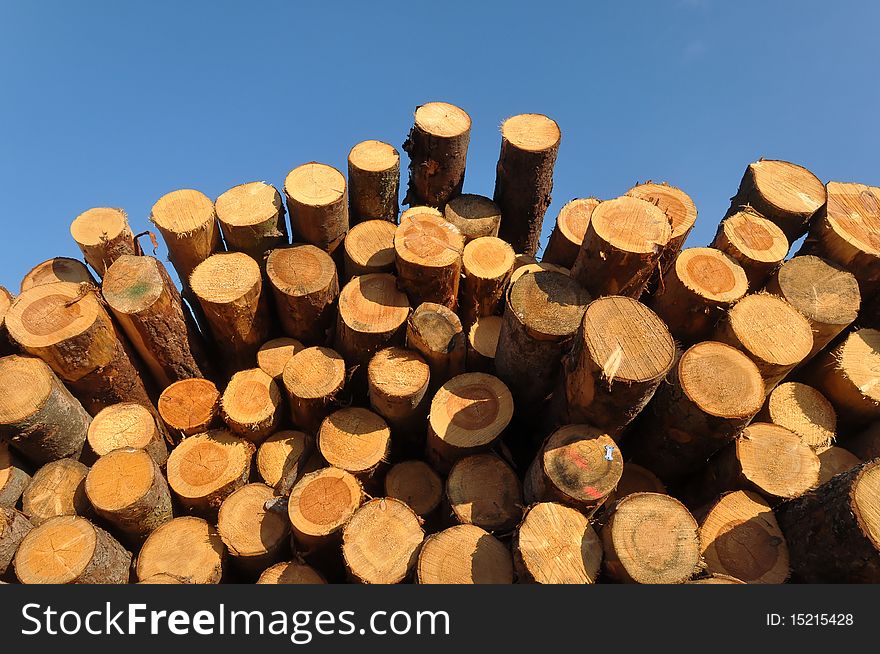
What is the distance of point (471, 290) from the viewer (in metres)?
5.32

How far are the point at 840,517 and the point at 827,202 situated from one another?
3169 millimetres

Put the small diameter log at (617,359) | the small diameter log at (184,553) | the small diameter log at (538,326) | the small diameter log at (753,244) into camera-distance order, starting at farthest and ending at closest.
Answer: the small diameter log at (753,244) < the small diameter log at (538,326) < the small diameter log at (184,553) < the small diameter log at (617,359)

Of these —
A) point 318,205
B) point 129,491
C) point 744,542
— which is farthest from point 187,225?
point 744,542

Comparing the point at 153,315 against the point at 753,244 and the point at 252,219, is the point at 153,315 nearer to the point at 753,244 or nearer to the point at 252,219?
the point at 252,219

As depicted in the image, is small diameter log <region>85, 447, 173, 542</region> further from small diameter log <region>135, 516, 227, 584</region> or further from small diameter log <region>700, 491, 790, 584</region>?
small diameter log <region>700, 491, 790, 584</region>

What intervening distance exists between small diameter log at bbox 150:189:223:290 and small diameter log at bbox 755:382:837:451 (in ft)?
16.9

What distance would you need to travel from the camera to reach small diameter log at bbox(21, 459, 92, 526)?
15.3 ft

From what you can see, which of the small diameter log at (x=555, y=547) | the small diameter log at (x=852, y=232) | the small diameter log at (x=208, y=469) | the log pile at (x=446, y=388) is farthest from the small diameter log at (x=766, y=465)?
the small diameter log at (x=208, y=469)

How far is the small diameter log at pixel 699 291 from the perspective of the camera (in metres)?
4.63

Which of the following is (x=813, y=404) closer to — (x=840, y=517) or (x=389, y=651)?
(x=840, y=517)

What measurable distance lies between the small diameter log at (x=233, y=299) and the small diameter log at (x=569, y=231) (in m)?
2.88

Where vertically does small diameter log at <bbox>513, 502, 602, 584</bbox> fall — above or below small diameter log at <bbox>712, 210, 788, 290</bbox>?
below

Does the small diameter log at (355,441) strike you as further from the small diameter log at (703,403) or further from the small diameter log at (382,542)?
the small diameter log at (703,403)

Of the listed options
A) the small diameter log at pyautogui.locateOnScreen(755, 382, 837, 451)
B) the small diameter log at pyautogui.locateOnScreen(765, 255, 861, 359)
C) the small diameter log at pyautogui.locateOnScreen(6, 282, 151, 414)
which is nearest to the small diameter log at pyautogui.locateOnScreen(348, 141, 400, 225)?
the small diameter log at pyautogui.locateOnScreen(6, 282, 151, 414)
